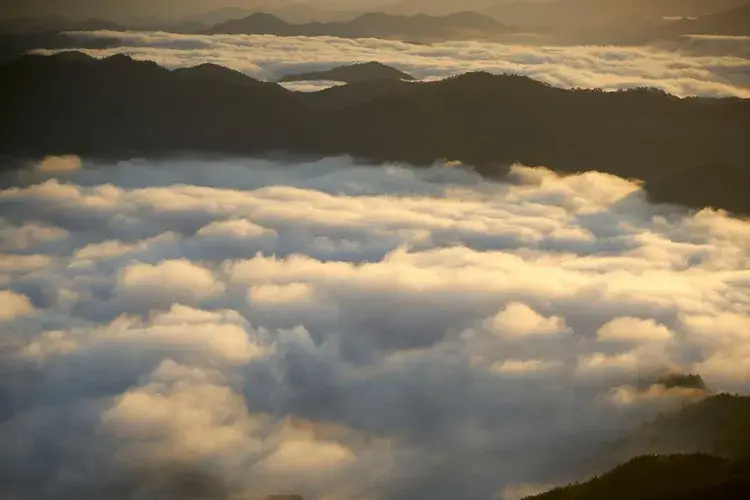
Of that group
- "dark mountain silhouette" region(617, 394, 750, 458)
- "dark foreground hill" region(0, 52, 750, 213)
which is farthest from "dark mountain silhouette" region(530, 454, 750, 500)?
"dark foreground hill" region(0, 52, 750, 213)

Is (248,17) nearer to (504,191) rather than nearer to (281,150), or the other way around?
(281,150)

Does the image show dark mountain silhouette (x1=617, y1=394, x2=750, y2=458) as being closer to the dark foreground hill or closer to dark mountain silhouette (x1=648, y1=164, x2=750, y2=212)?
dark mountain silhouette (x1=648, y1=164, x2=750, y2=212)

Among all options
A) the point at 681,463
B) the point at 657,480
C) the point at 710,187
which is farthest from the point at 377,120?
the point at 657,480

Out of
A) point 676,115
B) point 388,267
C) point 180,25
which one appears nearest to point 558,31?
point 676,115

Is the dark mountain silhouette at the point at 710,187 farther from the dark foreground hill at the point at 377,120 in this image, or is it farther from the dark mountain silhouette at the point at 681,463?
the dark mountain silhouette at the point at 681,463

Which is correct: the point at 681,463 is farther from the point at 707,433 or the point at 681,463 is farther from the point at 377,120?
the point at 377,120

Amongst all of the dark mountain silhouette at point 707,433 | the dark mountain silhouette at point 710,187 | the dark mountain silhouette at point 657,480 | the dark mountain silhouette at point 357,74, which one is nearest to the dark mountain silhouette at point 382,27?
the dark mountain silhouette at point 357,74

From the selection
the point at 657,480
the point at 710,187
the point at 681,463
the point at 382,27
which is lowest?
the point at 657,480
